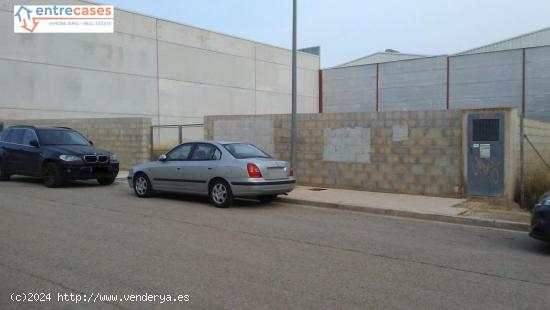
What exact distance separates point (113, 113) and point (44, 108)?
3722 mm

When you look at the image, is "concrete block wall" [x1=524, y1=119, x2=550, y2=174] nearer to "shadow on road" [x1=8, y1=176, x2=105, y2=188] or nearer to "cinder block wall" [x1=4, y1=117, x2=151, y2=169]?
"shadow on road" [x1=8, y1=176, x2=105, y2=188]

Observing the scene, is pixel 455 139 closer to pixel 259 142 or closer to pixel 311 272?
pixel 259 142

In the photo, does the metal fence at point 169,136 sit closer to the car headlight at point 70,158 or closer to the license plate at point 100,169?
the license plate at point 100,169

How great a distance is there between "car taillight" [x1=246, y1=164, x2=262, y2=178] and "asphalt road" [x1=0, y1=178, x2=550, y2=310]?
2.64 feet

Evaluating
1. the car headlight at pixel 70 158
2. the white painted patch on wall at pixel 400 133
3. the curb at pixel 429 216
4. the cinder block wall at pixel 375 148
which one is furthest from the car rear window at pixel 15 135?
the white painted patch on wall at pixel 400 133

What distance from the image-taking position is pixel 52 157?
44.9 feet

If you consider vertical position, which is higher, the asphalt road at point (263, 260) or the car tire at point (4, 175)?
the car tire at point (4, 175)

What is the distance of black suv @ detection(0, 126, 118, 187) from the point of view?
13.7 meters

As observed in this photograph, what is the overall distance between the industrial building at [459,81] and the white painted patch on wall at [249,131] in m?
→ 19.4

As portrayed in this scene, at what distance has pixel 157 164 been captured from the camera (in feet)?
39.7

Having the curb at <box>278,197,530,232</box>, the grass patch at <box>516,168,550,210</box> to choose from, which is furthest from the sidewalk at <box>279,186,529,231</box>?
the grass patch at <box>516,168,550,210</box>

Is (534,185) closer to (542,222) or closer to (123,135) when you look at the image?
(542,222)

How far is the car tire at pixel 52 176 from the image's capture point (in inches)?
536

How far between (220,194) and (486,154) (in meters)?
6.21
